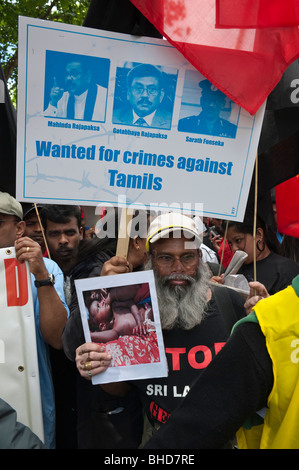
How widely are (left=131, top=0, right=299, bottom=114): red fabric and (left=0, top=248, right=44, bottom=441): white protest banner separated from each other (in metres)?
1.32

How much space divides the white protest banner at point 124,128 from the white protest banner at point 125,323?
0.39 m

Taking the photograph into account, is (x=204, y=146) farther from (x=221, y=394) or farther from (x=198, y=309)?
(x=221, y=394)

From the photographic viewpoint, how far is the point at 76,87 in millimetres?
2309

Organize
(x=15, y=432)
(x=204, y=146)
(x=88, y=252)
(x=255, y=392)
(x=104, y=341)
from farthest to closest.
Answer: (x=88, y=252), (x=204, y=146), (x=104, y=341), (x=15, y=432), (x=255, y=392)

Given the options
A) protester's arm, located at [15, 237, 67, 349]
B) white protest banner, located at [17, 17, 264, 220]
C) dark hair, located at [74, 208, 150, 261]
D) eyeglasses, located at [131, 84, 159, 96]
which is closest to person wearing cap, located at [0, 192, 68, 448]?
protester's arm, located at [15, 237, 67, 349]

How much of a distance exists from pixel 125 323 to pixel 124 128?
0.90 meters

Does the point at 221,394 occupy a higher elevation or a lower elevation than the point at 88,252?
lower

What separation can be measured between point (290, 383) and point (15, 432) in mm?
1104

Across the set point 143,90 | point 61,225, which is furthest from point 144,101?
point 61,225

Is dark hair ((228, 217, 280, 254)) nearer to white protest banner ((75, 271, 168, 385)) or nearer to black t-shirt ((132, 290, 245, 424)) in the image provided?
black t-shirt ((132, 290, 245, 424))

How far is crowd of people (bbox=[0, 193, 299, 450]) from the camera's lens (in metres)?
1.50

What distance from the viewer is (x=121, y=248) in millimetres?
2320

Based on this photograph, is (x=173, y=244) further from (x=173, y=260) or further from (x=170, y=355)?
(x=170, y=355)
